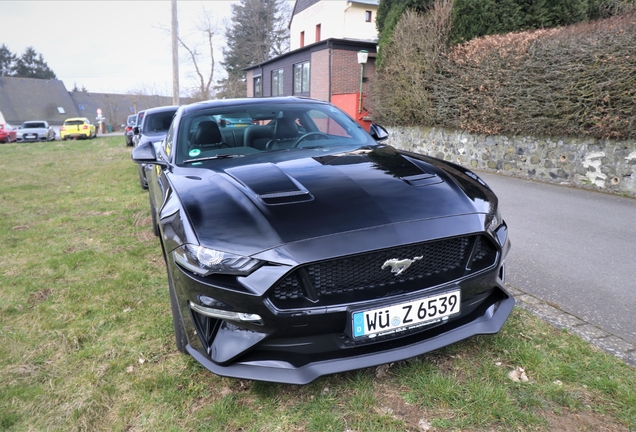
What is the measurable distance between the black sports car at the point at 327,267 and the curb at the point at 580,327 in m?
0.73

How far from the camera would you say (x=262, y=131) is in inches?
134

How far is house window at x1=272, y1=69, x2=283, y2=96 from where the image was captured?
26.6 metres

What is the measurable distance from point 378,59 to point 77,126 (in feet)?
82.9

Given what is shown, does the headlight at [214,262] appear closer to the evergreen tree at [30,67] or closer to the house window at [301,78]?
the house window at [301,78]

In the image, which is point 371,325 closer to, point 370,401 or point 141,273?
point 370,401

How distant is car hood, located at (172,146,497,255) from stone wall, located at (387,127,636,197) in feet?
17.2

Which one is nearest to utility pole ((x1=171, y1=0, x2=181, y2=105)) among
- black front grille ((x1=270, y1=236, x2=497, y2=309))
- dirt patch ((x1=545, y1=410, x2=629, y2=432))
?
black front grille ((x1=270, y1=236, x2=497, y2=309))

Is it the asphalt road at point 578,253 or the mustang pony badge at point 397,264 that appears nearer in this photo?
the mustang pony badge at point 397,264

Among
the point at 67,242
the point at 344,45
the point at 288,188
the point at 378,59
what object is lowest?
the point at 67,242

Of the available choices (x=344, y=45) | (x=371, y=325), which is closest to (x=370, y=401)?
(x=371, y=325)

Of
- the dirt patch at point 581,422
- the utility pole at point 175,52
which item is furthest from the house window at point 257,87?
the dirt patch at point 581,422

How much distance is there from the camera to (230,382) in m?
2.29

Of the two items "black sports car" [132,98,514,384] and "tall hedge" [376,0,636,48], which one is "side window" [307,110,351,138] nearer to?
"black sports car" [132,98,514,384]

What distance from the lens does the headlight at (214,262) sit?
1.86 meters
